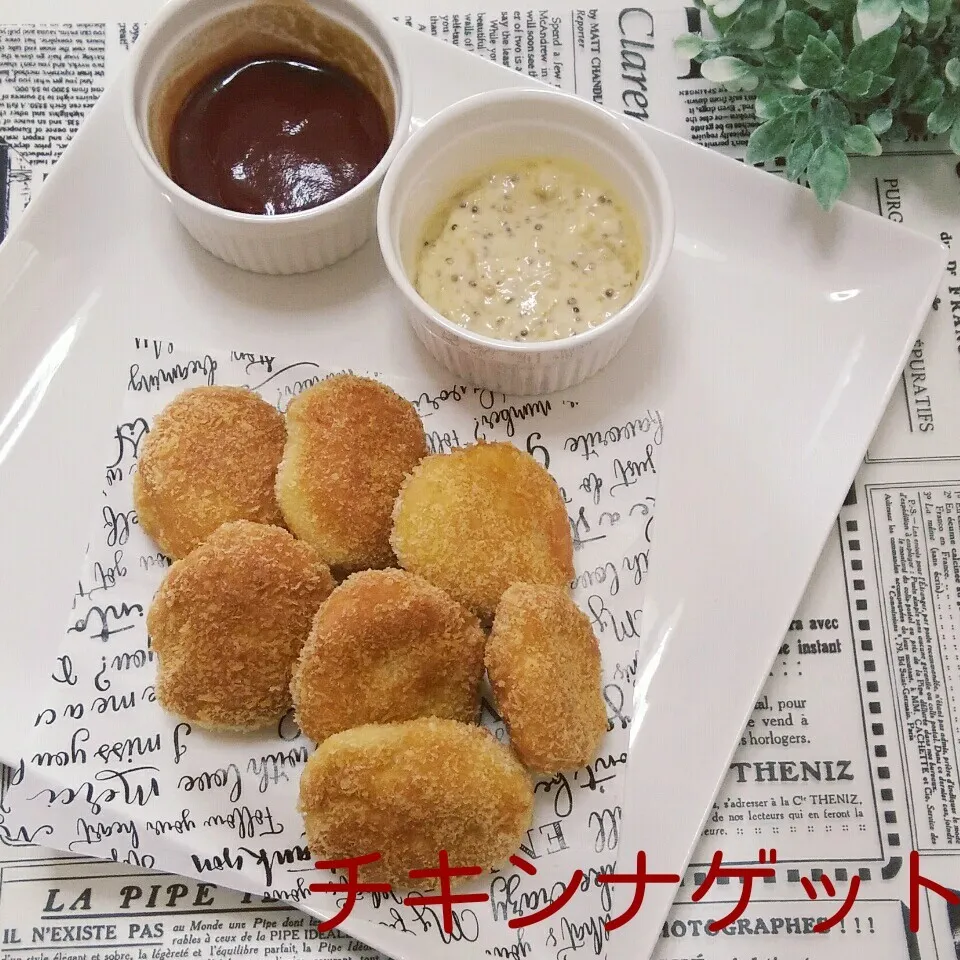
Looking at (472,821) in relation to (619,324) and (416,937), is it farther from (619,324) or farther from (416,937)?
(619,324)

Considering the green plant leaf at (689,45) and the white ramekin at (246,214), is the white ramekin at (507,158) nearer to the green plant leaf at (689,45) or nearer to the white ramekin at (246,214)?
the white ramekin at (246,214)

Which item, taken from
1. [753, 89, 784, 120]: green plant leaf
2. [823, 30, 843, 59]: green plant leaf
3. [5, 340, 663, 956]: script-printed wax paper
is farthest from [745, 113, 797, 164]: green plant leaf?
[5, 340, 663, 956]: script-printed wax paper

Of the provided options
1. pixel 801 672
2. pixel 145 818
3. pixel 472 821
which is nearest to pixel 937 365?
pixel 801 672

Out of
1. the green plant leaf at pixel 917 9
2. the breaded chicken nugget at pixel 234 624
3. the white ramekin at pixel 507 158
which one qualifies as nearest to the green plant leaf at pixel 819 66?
the green plant leaf at pixel 917 9

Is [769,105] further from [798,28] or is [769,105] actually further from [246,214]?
[246,214]


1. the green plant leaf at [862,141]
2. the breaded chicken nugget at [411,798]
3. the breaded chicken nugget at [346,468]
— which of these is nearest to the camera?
the breaded chicken nugget at [411,798]

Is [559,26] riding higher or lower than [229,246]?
higher
